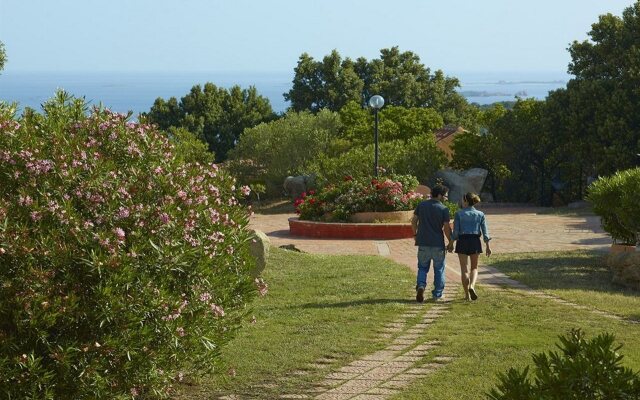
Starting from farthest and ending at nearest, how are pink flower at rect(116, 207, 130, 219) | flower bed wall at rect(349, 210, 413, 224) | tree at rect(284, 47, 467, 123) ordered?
tree at rect(284, 47, 467, 123) < flower bed wall at rect(349, 210, 413, 224) < pink flower at rect(116, 207, 130, 219)

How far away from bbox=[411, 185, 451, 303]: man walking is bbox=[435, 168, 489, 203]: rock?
65.5 feet

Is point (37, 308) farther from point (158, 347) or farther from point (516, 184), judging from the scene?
point (516, 184)

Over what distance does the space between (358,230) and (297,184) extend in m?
15.9

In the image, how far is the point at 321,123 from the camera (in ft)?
143

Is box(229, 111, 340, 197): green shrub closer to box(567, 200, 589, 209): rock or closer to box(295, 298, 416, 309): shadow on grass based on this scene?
box(567, 200, 589, 209): rock

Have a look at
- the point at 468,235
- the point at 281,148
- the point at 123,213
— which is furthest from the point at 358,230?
the point at 281,148

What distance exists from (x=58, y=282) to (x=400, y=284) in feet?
26.5

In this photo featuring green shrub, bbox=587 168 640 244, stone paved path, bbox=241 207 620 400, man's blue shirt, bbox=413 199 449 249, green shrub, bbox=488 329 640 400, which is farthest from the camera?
green shrub, bbox=587 168 640 244

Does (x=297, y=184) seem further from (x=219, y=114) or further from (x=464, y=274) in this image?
(x=464, y=274)

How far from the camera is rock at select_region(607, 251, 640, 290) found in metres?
15.5

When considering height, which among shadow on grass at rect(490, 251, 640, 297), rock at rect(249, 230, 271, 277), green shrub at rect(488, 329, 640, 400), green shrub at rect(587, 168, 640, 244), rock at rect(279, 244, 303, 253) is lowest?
rock at rect(279, 244, 303, 253)

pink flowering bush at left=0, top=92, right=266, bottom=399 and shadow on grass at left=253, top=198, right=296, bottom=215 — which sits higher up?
pink flowering bush at left=0, top=92, right=266, bottom=399

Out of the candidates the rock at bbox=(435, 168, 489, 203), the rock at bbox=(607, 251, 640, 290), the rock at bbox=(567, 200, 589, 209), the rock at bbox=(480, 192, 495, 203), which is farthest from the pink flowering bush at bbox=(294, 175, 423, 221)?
the rock at bbox=(480, 192, 495, 203)

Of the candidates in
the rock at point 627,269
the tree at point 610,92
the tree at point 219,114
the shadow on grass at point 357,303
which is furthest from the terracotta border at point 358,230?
the tree at point 219,114
